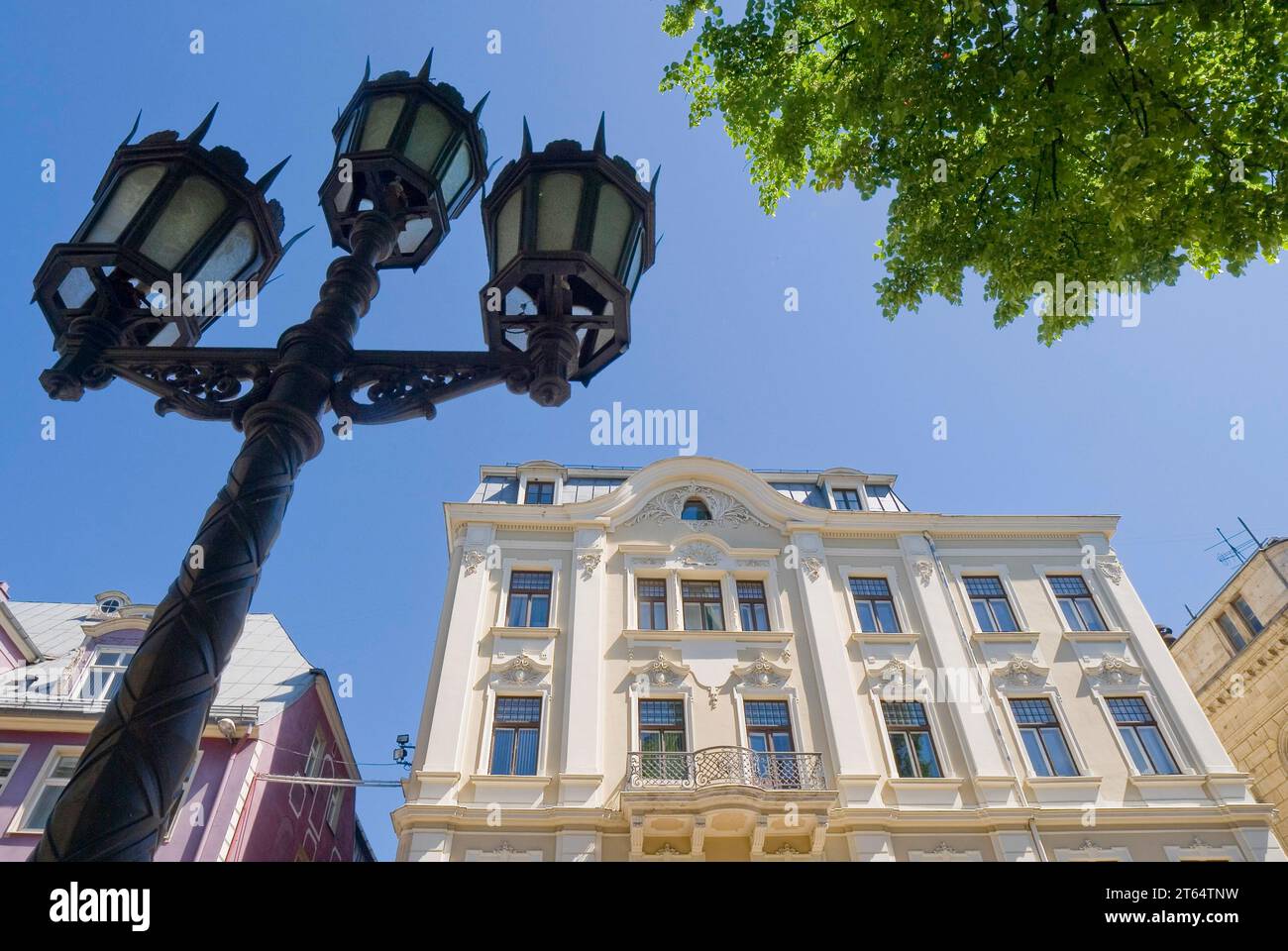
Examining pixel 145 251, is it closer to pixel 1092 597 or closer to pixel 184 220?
pixel 184 220

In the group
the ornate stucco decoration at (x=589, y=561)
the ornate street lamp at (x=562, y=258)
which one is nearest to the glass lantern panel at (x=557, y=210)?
the ornate street lamp at (x=562, y=258)

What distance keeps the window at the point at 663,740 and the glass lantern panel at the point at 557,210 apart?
13751 millimetres

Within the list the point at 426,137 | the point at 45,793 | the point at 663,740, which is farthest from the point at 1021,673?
the point at 45,793

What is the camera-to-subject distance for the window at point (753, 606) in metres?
19.7

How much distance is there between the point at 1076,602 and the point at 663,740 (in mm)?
11702

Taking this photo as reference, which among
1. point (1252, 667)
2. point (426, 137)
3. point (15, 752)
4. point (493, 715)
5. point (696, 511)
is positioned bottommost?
point (426, 137)

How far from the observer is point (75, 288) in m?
3.80

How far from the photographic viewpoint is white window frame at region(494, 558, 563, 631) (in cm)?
1908

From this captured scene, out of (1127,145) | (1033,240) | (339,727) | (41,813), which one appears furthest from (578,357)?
(339,727)

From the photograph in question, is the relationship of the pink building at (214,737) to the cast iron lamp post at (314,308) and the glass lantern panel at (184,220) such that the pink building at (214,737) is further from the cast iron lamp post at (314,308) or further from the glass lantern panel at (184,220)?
the glass lantern panel at (184,220)

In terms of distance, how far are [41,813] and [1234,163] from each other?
2309 cm

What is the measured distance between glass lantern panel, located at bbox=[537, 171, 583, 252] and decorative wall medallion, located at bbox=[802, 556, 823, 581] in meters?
17.4

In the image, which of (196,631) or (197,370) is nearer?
(196,631)

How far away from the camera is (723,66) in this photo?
1122cm
